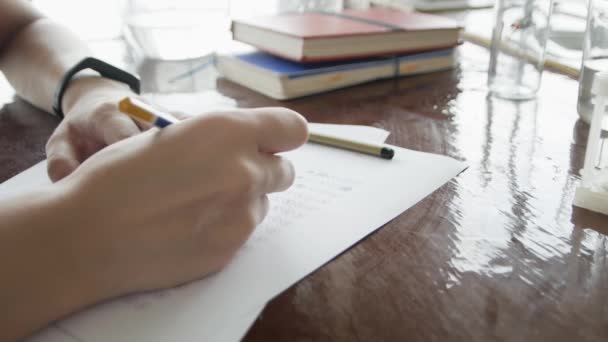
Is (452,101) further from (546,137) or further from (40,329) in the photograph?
(40,329)

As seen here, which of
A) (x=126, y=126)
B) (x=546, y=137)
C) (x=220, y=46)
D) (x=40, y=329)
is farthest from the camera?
(x=220, y=46)

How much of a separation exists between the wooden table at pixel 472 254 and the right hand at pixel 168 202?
0.07 m

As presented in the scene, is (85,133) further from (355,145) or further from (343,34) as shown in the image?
(343,34)

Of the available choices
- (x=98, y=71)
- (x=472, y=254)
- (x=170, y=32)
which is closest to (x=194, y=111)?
(x=98, y=71)

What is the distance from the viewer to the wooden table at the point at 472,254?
0.36m

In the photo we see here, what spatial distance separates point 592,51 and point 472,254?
414 mm

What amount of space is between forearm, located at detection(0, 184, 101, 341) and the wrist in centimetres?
31

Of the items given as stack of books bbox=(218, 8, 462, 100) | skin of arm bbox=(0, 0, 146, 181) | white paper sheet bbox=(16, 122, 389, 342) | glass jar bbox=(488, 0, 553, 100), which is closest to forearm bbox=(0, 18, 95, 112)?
skin of arm bbox=(0, 0, 146, 181)

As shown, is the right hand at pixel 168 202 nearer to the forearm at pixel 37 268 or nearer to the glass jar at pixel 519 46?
the forearm at pixel 37 268

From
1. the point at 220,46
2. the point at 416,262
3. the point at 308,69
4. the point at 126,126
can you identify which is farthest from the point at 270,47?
the point at 416,262

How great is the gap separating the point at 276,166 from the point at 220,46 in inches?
26.7

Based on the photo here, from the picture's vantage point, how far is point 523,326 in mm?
357

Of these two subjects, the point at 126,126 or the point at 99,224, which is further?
the point at 126,126

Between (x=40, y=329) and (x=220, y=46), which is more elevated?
(x=220, y=46)
